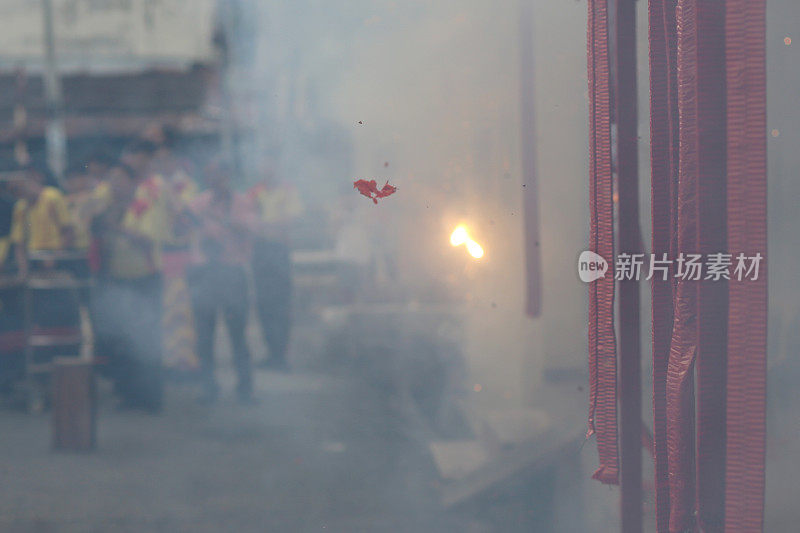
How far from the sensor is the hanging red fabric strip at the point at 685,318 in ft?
5.59

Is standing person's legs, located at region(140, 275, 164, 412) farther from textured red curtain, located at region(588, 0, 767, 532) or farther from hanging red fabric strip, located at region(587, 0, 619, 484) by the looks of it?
textured red curtain, located at region(588, 0, 767, 532)

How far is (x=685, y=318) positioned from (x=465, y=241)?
276 centimetres

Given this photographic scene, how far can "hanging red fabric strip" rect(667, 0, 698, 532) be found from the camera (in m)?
1.71

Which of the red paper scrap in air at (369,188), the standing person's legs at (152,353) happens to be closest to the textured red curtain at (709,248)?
the red paper scrap in air at (369,188)

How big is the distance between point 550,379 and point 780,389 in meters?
1.98

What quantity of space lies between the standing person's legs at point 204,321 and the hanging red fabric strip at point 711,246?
4884 millimetres

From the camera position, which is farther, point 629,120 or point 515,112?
point 515,112

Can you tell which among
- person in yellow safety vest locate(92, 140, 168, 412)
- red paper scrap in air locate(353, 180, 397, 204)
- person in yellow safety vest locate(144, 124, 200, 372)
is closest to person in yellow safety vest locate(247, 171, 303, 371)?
person in yellow safety vest locate(144, 124, 200, 372)

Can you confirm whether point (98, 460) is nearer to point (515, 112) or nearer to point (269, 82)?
point (515, 112)

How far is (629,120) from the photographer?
212 cm

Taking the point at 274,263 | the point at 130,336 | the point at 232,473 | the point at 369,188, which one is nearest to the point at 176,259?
the point at 130,336

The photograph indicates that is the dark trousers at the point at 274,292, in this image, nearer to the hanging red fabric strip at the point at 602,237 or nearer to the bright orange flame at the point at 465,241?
the bright orange flame at the point at 465,241

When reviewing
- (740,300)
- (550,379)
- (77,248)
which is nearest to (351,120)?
(77,248)

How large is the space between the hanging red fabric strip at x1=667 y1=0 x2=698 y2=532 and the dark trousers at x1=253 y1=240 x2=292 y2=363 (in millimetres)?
5267
